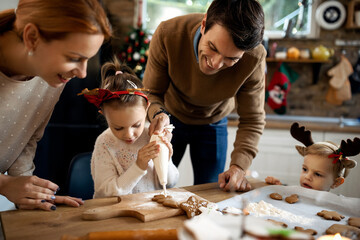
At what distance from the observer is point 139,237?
2.76ft

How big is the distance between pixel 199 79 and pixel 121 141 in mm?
514

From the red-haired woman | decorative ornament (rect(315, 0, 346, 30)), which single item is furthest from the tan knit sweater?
decorative ornament (rect(315, 0, 346, 30))

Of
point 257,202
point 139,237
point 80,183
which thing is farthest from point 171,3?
point 139,237

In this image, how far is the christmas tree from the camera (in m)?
3.67

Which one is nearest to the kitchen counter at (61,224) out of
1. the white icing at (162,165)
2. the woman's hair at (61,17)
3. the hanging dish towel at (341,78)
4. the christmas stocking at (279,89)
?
the white icing at (162,165)

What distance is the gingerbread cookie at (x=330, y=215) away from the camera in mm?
1171

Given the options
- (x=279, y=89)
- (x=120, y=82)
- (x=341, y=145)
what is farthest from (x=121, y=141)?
(x=279, y=89)

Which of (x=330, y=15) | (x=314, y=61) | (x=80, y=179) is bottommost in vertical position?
(x=80, y=179)

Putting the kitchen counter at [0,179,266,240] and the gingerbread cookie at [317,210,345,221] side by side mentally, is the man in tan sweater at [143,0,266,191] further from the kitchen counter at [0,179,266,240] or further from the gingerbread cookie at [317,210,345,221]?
the kitchen counter at [0,179,266,240]

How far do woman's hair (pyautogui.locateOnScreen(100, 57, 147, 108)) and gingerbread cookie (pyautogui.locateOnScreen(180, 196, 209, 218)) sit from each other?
53cm

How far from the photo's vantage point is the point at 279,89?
12.6 feet

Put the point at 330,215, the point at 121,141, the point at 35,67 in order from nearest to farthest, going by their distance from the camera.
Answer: the point at 35,67, the point at 330,215, the point at 121,141

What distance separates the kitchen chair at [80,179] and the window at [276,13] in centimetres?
287

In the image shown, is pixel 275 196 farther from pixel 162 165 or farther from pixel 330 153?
pixel 162 165
